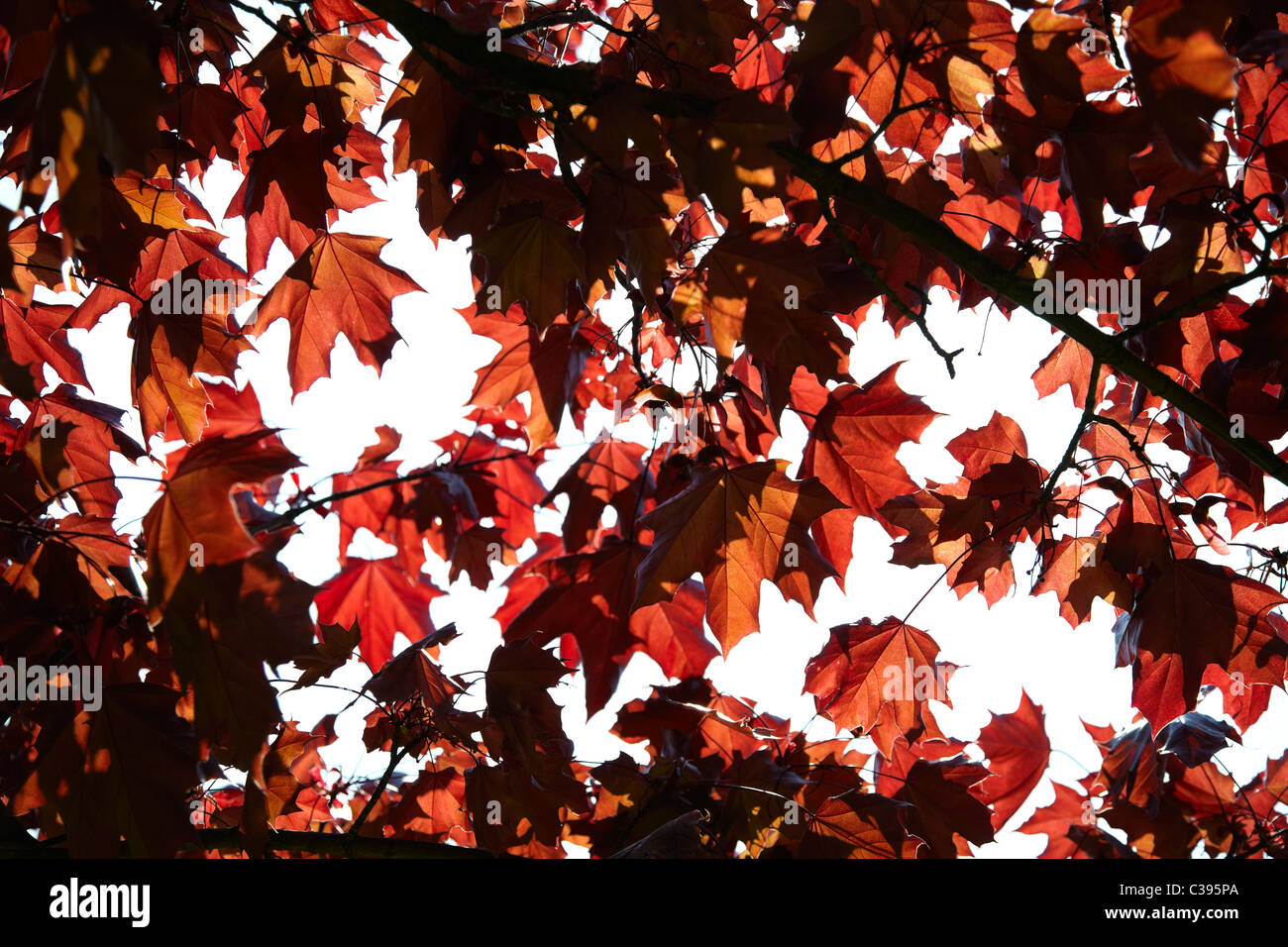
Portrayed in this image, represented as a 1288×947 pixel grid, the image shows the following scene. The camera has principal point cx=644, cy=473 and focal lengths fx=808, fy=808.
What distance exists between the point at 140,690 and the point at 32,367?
158cm

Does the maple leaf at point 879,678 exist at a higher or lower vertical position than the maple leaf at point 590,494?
lower

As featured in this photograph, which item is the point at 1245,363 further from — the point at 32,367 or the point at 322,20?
the point at 32,367

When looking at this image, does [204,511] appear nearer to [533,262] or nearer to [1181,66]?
[533,262]

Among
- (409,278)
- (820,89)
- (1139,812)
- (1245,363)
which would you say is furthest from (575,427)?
(1139,812)

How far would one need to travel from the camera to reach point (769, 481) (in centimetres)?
251

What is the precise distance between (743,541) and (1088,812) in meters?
2.43

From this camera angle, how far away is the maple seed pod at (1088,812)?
363 cm

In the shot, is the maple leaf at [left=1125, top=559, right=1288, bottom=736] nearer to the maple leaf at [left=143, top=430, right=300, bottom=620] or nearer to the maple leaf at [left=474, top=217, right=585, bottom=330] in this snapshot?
the maple leaf at [left=474, top=217, right=585, bottom=330]

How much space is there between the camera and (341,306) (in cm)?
295

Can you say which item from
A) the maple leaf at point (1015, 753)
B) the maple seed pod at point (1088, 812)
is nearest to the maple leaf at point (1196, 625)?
the maple leaf at point (1015, 753)

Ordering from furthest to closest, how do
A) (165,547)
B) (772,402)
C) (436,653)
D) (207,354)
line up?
1. (207,354)
2. (436,653)
3. (772,402)
4. (165,547)

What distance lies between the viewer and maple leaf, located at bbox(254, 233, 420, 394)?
2.87 meters

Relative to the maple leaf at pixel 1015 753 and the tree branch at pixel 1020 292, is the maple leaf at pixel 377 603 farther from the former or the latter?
the tree branch at pixel 1020 292

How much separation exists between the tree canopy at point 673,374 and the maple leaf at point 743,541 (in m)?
0.01
